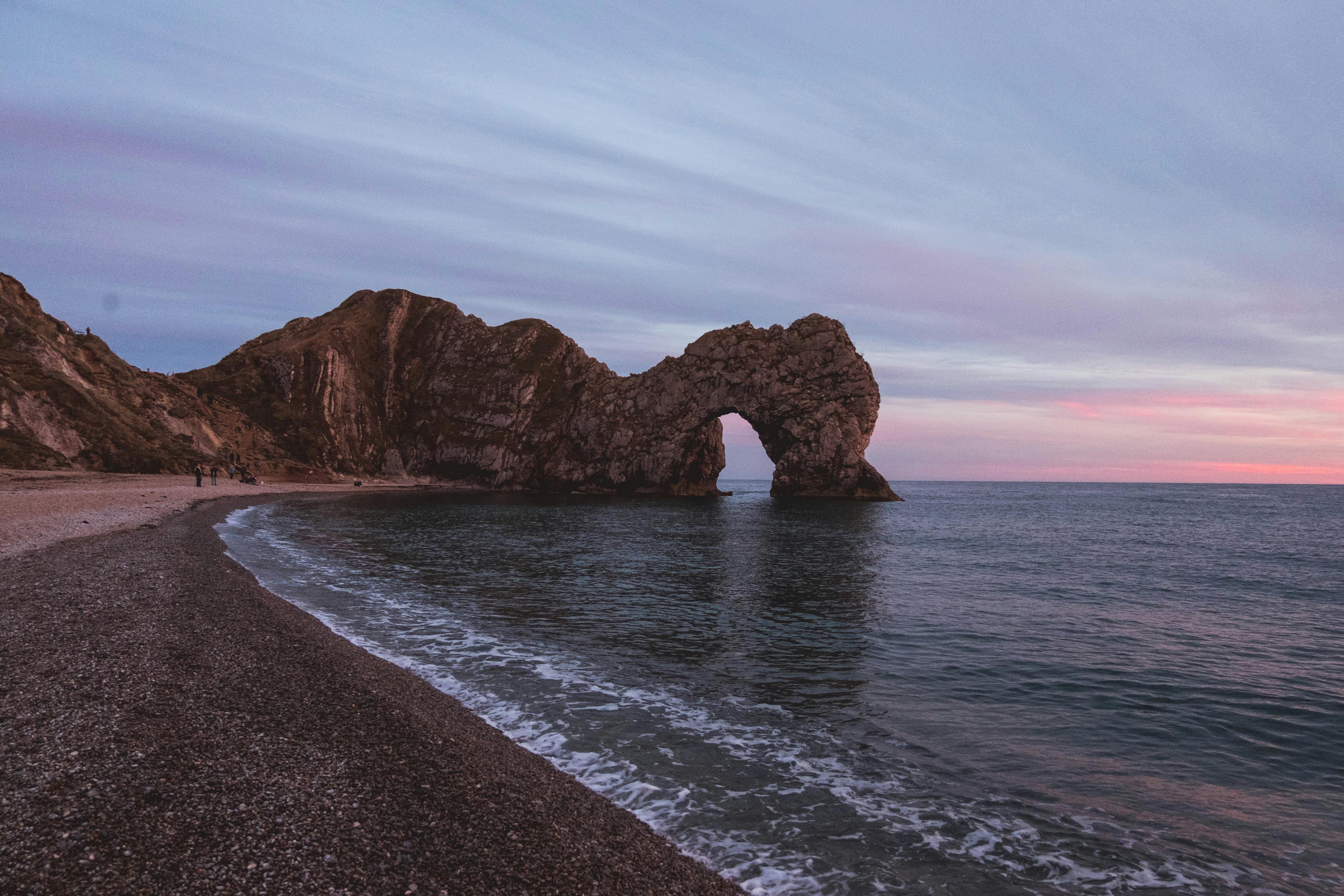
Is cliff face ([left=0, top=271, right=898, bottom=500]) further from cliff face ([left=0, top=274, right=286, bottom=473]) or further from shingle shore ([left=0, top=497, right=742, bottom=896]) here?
shingle shore ([left=0, top=497, right=742, bottom=896])

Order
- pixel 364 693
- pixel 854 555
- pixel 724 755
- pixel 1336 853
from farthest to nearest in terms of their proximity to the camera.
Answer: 1. pixel 854 555
2. pixel 364 693
3. pixel 724 755
4. pixel 1336 853

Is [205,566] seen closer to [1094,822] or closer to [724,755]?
[724,755]

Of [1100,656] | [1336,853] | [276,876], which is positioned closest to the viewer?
[276,876]

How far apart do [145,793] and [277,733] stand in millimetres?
2356

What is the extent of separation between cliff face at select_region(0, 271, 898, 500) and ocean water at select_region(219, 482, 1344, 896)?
7454 cm

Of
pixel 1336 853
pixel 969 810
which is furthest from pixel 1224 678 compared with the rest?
pixel 969 810

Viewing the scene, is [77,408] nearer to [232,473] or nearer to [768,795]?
[232,473]

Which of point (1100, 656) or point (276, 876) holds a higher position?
point (276, 876)

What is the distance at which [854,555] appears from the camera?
42.8m

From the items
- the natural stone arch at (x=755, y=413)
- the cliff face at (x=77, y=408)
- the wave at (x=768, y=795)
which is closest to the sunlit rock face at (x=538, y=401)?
the natural stone arch at (x=755, y=413)

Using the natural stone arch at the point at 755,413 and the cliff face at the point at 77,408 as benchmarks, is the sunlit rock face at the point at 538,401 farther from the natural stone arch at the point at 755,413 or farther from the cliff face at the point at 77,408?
the cliff face at the point at 77,408

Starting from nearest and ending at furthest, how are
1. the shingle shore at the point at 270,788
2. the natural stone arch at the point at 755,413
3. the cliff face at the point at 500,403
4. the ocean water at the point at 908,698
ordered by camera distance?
the shingle shore at the point at 270,788, the ocean water at the point at 908,698, the cliff face at the point at 500,403, the natural stone arch at the point at 755,413

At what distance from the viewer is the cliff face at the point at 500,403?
112188 mm

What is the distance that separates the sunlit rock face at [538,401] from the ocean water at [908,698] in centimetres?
7551
